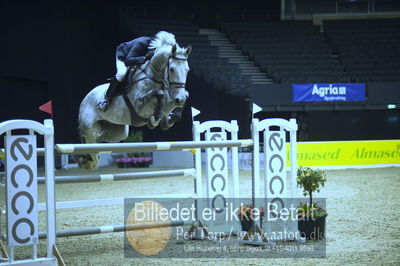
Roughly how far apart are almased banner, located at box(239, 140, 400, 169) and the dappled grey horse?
8302 mm

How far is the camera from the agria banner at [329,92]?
16.1m

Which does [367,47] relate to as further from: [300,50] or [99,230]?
[99,230]

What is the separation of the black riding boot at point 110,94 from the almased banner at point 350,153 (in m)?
8.48

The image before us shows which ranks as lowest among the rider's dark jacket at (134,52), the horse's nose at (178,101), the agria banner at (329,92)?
the horse's nose at (178,101)

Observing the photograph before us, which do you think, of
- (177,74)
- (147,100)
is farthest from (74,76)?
(177,74)

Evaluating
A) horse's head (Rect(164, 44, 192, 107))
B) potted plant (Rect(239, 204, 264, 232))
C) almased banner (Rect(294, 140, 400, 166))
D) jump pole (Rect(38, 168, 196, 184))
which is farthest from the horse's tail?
almased banner (Rect(294, 140, 400, 166))

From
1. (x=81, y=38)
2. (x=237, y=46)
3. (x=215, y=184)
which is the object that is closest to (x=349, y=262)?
(x=215, y=184)

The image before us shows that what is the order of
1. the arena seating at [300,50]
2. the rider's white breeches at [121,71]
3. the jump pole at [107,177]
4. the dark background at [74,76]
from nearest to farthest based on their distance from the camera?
the jump pole at [107,177] < the rider's white breeches at [121,71] < the dark background at [74,76] < the arena seating at [300,50]

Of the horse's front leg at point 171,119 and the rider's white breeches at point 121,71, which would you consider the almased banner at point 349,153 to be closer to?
the rider's white breeches at point 121,71

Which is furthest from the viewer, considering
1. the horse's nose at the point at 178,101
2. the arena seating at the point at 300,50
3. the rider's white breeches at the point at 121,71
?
the arena seating at the point at 300,50

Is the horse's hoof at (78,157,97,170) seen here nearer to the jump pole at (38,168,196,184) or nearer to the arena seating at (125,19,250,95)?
the jump pole at (38,168,196,184)

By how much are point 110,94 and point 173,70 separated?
0.80 m

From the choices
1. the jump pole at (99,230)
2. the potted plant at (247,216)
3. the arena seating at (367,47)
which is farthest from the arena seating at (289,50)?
the jump pole at (99,230)

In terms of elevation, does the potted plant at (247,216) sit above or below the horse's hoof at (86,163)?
below
